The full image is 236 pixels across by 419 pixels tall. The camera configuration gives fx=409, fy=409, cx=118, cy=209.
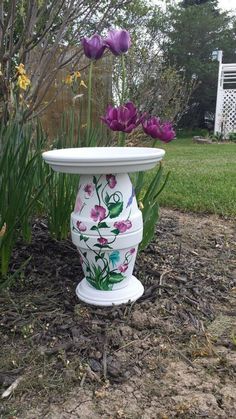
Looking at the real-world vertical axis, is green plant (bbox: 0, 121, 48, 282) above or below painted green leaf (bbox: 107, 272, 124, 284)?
above

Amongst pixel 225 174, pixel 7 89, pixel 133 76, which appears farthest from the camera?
pixel 133 76

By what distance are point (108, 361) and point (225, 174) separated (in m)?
3.46

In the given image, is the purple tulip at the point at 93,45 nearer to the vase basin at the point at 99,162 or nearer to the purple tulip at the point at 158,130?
the purple tulip at the point at 158,130

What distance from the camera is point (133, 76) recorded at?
5.33 m

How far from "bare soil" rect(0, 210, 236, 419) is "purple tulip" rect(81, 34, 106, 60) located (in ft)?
2.90

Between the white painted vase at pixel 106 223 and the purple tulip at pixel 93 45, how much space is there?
44cm

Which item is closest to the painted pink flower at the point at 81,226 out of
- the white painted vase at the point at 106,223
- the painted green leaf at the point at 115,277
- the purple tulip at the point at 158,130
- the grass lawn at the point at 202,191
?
the white painted vase at the point at 106,223

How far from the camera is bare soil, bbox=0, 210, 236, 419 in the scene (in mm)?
1112

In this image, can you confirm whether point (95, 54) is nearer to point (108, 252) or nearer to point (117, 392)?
point (108, 252)

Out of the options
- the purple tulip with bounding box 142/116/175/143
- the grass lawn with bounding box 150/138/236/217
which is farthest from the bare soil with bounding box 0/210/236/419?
the grass lawn with bounding box 150/138/236/217

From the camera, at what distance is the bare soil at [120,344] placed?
1.11 meters

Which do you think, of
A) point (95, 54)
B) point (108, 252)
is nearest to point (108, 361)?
point (108, 252)

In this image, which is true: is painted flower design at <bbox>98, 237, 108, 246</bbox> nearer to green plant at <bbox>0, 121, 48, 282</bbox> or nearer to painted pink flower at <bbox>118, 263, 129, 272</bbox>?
painted pink flower at <bbox>118, 263, 129, 272</bbox>

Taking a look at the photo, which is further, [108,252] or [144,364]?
[108,252]
